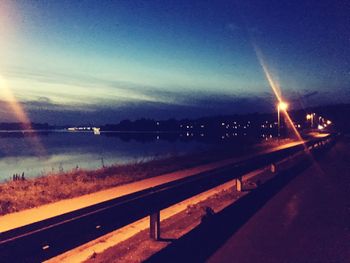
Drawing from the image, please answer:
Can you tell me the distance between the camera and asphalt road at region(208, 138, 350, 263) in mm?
6344

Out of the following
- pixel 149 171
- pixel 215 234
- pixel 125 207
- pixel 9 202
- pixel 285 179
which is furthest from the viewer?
pixel 149 171

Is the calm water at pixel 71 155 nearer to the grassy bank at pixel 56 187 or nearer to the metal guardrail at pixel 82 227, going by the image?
the grassy bank at pixel 56 187

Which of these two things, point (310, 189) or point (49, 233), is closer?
point (49, 233)

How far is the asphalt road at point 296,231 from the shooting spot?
634cm

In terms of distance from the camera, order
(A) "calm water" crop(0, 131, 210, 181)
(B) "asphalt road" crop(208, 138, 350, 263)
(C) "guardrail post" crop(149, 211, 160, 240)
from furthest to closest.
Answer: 1. (A) "calm water" crop(0, 131, 210, 181)
2. (C) "guardrail post" crop(149, 211, 160, 240)
3. (B) "asphalt road" crop(208, 138, 350, 263)

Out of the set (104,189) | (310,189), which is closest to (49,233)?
(104,189)

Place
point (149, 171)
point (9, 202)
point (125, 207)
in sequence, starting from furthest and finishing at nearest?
point (149, 171), point (9, 202), point (125, 207)

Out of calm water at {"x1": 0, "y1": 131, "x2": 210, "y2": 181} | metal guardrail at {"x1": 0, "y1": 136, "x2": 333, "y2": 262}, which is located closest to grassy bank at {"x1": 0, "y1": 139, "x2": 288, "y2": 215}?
metal guardrail at {"x1": 0, "y1": 136, "x2": 333, "y2": 262}

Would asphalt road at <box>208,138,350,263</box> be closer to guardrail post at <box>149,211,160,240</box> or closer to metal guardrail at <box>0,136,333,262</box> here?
guardrail post at <box>149,211,160,240</box>

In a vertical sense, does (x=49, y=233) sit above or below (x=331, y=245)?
above

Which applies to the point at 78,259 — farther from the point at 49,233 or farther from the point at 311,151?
the point at 311,151

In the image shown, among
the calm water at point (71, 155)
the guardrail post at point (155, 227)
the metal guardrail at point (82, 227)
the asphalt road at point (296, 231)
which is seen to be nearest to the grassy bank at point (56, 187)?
the metal guardrail at point (82, 227)

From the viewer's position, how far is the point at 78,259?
6324 mm

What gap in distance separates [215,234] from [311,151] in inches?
992
